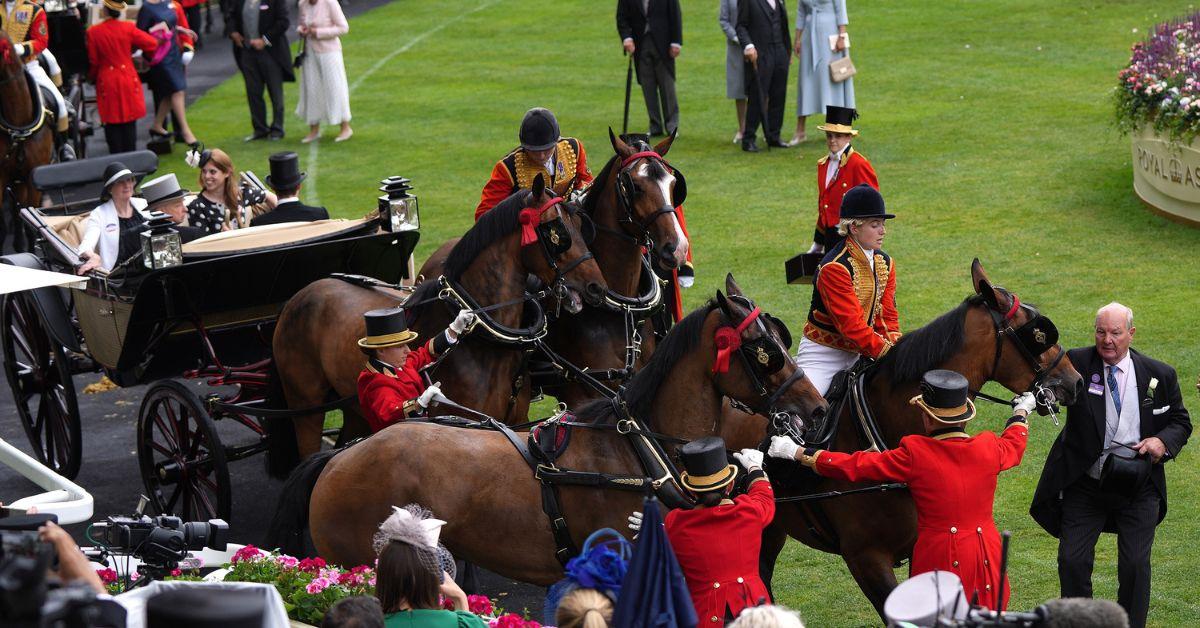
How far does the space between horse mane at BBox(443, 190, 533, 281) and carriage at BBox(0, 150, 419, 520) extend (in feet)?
3.86

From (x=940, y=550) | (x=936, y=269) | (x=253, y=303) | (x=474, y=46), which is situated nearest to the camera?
(x=940, y=550)

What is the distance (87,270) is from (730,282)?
4650 millimetres

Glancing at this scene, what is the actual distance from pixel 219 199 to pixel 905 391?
630 cm

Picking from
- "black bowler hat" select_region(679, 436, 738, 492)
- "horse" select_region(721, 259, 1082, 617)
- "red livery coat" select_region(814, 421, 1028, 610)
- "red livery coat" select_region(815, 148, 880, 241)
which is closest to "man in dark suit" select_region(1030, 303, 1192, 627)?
"horse" select_region(721, 259, 1082, 617)

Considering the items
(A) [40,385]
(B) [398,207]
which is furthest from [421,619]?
(A) [40,385]

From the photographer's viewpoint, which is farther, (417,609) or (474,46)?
(474,46)

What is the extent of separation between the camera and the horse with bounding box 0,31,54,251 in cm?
1345

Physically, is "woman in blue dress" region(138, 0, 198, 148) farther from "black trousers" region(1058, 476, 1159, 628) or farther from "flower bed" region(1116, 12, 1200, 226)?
"black trousers" region(1058, 476, 1159, 628)

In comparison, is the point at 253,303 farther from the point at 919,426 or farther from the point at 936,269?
the point at 936,269

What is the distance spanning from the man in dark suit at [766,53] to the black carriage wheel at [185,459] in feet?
34.2

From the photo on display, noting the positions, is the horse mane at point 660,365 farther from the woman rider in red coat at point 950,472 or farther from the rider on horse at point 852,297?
the rider on horse at point 852,297

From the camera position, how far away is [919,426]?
6527 mm

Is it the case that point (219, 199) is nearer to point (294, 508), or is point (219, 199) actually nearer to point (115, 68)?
point (294, 508)

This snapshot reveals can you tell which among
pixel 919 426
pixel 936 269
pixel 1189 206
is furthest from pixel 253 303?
pixel 1189 206
